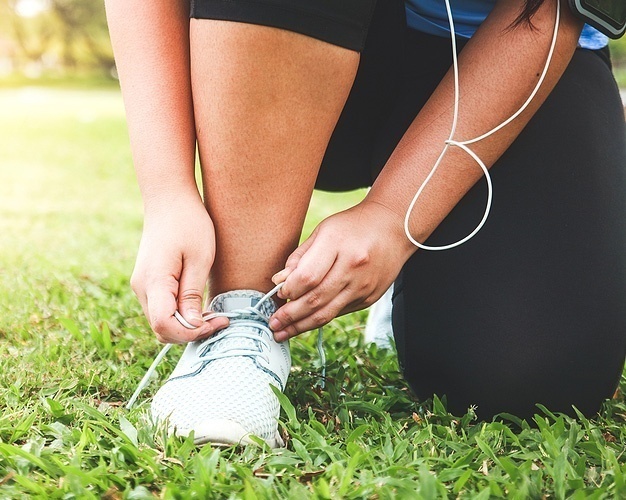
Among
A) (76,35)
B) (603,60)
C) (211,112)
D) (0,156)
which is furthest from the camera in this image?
(76,35)

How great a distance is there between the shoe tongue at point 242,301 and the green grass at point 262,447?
137 mm

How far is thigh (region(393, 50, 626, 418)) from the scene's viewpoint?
1.16 metres

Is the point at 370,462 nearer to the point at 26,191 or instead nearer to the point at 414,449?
the point at 414,449

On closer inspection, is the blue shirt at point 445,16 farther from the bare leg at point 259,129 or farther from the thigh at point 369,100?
the bare leg at point 259,129

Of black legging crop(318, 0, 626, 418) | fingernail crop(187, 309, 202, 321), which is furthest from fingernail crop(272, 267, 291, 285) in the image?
black legging crop(318, 0, 626, 418)

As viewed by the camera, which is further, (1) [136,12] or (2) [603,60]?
(2) [603,60]

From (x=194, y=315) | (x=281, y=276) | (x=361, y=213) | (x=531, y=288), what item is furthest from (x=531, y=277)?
(x=194, y=315)

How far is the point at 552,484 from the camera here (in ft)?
2.96

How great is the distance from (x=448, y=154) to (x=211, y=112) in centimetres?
33

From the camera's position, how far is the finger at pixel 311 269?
1.01 meters

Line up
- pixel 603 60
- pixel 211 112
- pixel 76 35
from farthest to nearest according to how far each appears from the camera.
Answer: pixel 76 35, pixel 603 60, pixel 211 112

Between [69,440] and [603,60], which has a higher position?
[603,60]

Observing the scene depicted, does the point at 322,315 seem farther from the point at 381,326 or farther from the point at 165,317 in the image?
the point at 381,326

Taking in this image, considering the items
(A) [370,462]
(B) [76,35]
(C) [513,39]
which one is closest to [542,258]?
(C) [513,39]
